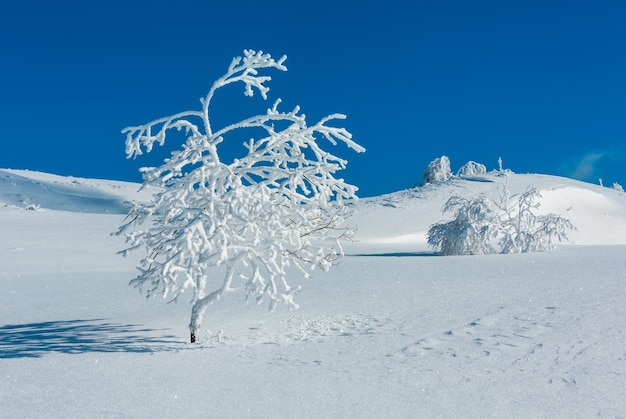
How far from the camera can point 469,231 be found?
78.1 ft

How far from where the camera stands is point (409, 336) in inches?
308

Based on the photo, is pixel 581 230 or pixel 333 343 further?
pixel 581 230

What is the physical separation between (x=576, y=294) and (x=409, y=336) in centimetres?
368

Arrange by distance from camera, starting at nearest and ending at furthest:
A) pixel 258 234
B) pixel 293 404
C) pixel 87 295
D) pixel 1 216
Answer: pixel 293 404 < pixel 258 234 < pixel 87 295 < pixel 1 216

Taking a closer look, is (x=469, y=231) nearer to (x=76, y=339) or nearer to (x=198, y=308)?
(x=198, y=308)

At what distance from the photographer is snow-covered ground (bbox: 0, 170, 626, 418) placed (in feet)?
18.4

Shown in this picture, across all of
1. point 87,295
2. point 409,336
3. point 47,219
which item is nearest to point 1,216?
point 47,219

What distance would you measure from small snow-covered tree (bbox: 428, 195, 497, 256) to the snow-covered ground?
8515 mm

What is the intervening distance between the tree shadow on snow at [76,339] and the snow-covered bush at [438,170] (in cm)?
5712

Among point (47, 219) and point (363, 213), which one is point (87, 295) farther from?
point (363, 213)

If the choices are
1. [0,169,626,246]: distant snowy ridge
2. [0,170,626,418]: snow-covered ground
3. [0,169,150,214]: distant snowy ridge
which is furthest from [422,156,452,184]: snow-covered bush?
[0,170,626,418]: snow-covered ground

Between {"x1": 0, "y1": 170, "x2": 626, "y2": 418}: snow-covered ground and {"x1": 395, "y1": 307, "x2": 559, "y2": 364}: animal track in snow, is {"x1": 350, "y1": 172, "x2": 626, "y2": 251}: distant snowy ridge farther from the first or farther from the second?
{"x1": 395, "y1": 307, "x2": 559, "y2": 364}: animal track in snow

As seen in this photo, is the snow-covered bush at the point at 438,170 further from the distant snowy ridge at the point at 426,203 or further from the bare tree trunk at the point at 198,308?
the bare tree trunk at the point at 198,308

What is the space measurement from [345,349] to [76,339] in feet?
13.8
